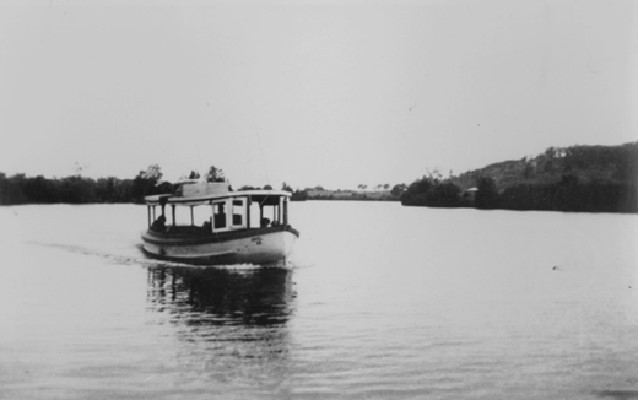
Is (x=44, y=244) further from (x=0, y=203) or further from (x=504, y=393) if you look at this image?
(x=504, y=393)

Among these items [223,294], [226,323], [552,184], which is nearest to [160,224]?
[223,294]

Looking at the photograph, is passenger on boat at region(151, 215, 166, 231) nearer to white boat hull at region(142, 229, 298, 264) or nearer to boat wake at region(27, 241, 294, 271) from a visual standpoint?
boat wake at region(27, 241, 294, 271)

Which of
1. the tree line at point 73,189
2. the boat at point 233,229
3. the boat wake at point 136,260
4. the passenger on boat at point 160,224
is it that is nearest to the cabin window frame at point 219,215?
the boat at point 233,229

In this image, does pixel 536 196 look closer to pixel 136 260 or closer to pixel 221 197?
pixel 221 197

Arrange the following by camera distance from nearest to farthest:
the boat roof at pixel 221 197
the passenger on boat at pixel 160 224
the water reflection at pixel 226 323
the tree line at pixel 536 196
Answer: the water reflection at pixel 226 323
the tree line at pixel 536 196
the boat roof at pixel 221 197
the passenger on boat at pixel 160 224

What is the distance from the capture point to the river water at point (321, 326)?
7.74m

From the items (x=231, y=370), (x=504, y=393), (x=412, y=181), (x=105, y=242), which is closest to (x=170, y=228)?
(x=105, y=242)

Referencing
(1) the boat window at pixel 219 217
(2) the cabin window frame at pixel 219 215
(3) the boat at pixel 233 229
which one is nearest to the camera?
(3) the boat at pixel 233 229

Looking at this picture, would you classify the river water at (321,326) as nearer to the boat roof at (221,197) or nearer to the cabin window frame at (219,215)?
the boat roof at (221,197)

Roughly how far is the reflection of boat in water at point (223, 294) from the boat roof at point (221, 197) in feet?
5.39

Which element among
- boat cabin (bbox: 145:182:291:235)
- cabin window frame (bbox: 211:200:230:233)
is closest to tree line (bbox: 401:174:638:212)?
boat cabin (bbox: 145:182:291:235)

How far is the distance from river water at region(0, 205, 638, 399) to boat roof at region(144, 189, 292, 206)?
684 millimetres

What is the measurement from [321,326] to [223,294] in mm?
3237

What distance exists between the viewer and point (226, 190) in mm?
14727
